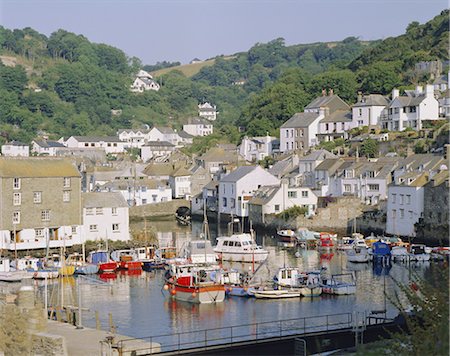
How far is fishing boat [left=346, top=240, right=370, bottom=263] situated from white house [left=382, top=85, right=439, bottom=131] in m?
23.4

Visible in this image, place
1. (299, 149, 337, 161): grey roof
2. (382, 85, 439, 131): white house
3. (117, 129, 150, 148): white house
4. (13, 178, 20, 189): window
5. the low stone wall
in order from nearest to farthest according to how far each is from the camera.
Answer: (13, 178, 20, 189): window, (299, 149, 337, 161): grey roof, the low stone wall, (382, 85, 439, 131): white house, (117, 129, 150, 148): white house

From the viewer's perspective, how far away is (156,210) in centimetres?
5950

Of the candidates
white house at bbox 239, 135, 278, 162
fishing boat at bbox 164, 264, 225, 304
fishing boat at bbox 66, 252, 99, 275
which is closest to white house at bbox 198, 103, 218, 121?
white house at bbox 239, 135, 278, 162

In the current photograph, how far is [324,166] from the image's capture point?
5556 cm

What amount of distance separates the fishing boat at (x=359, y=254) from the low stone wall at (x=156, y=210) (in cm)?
2085

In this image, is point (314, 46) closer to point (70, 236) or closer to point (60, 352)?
point (70, 236)

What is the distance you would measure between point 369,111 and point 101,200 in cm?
2919

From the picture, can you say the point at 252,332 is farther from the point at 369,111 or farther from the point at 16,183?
the point at 369,111

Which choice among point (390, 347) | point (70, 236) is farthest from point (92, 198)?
point (390, 347)

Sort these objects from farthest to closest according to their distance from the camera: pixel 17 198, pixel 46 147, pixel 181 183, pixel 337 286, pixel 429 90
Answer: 1. pixel 46 147
2. pixel 181 183
3. pixel 429 90
4. pixel 17 198
5. pixel 337 286

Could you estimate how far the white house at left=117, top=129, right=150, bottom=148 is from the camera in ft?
355

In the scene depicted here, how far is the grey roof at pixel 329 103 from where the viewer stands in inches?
2773

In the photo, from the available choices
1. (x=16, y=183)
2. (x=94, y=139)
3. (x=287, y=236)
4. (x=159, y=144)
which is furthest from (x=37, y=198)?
(x=94, y=139)

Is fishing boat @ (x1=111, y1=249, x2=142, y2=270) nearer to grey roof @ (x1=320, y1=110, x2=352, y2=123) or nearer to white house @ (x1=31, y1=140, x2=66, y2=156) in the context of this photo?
grey roof @ (x1=320, y1=110, x2=352, y2=123)
